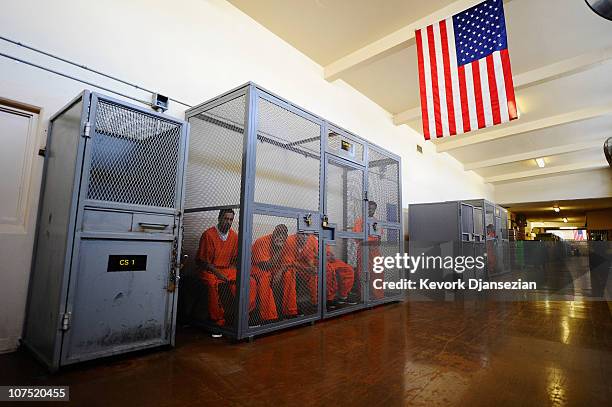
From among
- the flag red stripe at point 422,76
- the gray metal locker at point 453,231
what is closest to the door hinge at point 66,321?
the flag red stripe at point 422,76

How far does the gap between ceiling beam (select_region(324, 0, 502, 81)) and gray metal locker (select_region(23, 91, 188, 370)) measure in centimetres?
349

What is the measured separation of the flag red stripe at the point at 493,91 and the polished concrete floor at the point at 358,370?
96.2 inches

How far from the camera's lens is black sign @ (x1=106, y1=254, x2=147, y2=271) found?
219 cm

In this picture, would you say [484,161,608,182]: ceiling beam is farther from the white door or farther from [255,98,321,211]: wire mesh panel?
the white door

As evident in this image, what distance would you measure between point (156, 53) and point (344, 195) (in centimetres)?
260

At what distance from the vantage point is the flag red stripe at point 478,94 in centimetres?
376

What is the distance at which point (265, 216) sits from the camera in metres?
2.98

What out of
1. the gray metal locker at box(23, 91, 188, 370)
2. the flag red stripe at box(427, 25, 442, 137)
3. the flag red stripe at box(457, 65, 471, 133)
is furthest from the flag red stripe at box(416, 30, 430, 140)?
the gray metal locker at box(23, 91, 188, 370)

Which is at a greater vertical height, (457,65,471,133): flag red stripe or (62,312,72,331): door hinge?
(457,65,471,133): flag red stripe

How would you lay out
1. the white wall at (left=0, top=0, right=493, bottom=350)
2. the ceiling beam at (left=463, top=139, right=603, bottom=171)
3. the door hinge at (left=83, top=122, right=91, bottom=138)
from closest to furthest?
the door hinge at (left=83, top=122, right=91, bottom=138) → the white wall at (left=0, top=0, right=493, bottom=350) → the ceiling beam at (left=463, top=139, right=603, bottom=171)

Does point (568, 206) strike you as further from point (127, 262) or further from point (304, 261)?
point (127, 262)

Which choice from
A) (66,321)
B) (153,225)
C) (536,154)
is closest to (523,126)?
(536,154)

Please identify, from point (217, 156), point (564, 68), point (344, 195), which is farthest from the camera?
point (564, 68)

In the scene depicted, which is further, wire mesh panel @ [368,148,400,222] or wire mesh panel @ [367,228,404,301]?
wire mesh panel @ [368,148,400,222]
